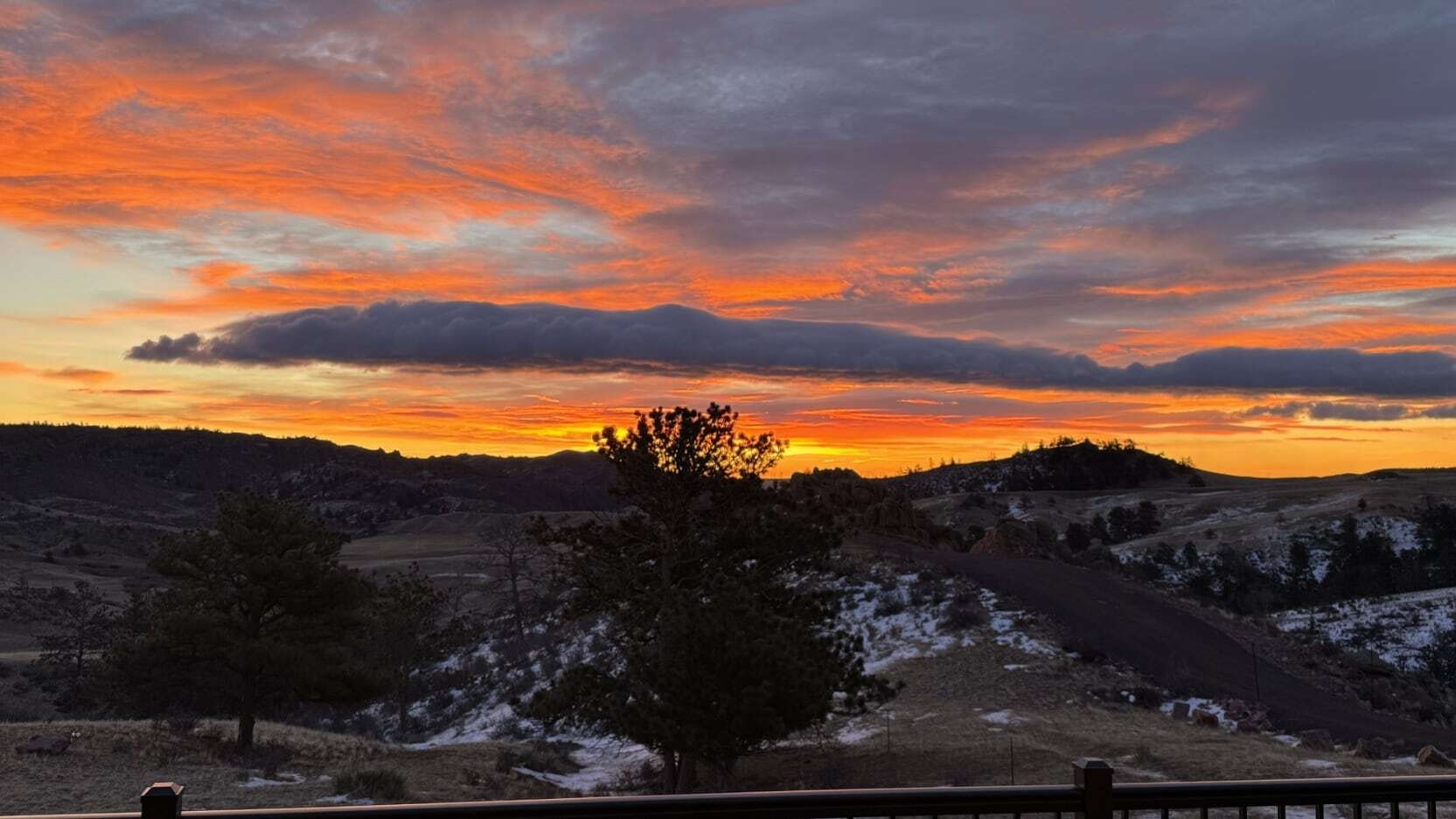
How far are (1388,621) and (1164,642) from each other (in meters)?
17.2

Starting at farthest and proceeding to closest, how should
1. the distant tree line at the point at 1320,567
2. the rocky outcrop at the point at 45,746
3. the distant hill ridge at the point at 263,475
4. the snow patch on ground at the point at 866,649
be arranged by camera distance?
1. the distant hill ridge at the point at 263,475
2. the distant tree line at the point at 1320,567
3. the snow patch on ground at the point at 866,649
4. the rocky outcrop at the point at 45,746

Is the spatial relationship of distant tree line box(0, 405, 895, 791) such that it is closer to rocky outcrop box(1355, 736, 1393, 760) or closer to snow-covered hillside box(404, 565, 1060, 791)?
snow-covered hillside box(404, 565, 1060, 791)

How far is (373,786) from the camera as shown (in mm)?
20219

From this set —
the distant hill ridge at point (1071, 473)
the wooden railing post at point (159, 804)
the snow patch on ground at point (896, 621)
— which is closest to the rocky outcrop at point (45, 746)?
the wooden railing post at point (159, 804)

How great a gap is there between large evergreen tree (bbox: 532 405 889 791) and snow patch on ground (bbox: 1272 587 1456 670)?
28056 mm

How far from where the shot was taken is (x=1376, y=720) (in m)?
27.8

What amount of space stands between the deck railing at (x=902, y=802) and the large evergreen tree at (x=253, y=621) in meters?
23.4

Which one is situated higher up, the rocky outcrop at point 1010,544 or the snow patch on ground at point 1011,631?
the rocky outcrop at point 1010,544

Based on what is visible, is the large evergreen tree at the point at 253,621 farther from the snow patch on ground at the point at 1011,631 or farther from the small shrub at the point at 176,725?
the snow patch on ground at the point at 1011,631

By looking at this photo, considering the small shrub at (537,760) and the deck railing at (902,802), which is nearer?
the deck railing at (902,802)

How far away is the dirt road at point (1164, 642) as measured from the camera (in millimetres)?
26719

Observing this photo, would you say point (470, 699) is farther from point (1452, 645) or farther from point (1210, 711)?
point (1452, 645)

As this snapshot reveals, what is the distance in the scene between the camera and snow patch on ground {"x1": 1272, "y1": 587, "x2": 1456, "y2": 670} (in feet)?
138

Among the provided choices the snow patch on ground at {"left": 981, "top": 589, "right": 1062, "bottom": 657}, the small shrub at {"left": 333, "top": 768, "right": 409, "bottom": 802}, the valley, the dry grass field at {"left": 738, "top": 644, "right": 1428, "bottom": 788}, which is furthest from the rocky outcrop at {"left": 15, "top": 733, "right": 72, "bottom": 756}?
the snow patch on ground at {"left": 981, "top": 589, "right": 1062, "bottom": 657}
